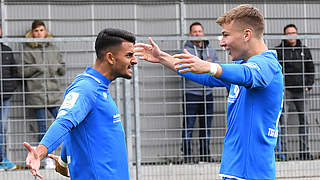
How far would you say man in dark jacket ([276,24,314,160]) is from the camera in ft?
27.8

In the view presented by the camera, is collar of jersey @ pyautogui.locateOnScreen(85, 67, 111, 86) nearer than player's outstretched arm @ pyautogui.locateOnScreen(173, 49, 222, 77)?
No

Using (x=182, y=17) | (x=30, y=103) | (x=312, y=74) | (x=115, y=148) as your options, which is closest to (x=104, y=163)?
(x=115, y=148)

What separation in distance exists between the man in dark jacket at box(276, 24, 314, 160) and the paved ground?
0.59 ft

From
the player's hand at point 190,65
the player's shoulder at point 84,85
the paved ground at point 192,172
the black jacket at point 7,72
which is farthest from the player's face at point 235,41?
the black jacket at point 7,72

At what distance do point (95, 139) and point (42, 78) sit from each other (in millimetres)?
3744

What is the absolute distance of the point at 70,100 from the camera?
4184 millimetres

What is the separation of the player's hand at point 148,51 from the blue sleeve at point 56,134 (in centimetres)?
111

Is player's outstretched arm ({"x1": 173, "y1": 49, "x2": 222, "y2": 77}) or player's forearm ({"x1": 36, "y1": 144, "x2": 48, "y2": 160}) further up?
player's outstretched arm ({"x1": 173, "y1": 49, "x2": 222, "y2": 77})

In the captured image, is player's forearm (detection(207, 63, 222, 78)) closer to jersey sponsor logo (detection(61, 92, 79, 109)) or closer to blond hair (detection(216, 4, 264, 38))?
blond hair (detection(216, 4, 264, 38))

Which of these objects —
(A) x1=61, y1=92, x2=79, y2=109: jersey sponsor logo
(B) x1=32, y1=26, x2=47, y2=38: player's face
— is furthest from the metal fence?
(A) x1=61, y1=92, x2=79, y2=109: jersey sponsor logo

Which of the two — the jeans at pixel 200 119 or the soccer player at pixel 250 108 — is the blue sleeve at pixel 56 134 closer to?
the soccer player at pixel 250 108

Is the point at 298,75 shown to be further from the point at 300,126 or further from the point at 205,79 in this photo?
the point at 205,79

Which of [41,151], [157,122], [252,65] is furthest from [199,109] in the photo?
[41,151]

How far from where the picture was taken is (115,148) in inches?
179
